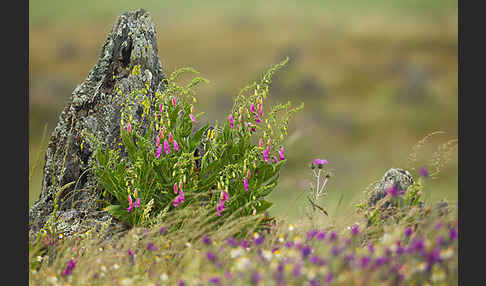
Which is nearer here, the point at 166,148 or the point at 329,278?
the point at 329,278

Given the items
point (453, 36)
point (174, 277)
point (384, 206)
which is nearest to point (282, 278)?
point (174, 277)

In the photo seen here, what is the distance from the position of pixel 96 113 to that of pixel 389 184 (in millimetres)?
3760

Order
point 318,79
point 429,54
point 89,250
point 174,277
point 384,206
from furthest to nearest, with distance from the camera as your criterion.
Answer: point 429,54 < point 318,79 < point 384,206 < point 89,250 < point 174,277

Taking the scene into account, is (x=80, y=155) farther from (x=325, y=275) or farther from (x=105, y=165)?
(x=325, y=275)

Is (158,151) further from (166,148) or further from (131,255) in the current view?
(131,255)

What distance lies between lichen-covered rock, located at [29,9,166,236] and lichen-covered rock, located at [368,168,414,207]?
3033 millimetres

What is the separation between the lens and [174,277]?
4434 mm

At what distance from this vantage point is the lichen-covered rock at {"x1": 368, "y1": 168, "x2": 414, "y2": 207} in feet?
20.1

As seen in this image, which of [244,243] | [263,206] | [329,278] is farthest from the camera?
[263,206]

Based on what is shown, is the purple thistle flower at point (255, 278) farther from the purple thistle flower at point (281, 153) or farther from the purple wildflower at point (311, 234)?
the purple thistle flower at point (281, 153)

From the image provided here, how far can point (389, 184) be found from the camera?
20.1 feet

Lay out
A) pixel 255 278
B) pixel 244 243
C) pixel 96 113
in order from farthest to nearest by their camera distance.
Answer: pixel 96 113 < pixel 244 243 < pixel 255 278

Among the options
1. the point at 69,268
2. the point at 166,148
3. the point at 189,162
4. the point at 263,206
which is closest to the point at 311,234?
the point at 263,206

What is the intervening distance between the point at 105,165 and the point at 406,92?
68.4ft
